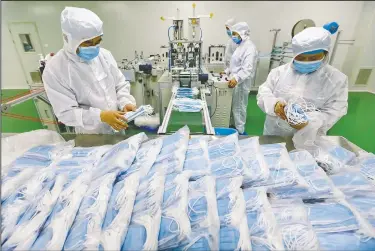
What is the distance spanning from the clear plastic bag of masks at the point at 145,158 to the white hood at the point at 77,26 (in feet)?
2.46

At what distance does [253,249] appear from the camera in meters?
0.62

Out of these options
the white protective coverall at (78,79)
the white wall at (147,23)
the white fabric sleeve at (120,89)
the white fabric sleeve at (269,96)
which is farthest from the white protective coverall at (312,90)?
the white wall at (147,23)

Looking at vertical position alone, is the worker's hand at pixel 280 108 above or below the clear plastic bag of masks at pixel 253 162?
above

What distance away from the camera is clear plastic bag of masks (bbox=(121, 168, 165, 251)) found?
599 mm

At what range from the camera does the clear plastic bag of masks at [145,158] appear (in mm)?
882

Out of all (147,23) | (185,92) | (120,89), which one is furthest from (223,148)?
(147,23)

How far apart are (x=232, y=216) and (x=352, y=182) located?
2.07 feet

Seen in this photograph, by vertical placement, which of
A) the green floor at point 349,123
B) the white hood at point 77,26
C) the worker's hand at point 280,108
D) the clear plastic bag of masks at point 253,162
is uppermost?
the white hood at point 77,26

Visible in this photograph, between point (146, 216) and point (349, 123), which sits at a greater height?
point (146, 216)

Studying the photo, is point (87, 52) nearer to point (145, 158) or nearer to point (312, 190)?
point (145, 158)

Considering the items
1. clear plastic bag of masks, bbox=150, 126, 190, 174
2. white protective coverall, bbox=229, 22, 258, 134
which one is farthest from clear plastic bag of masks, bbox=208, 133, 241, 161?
white protective coverall, bbox=229, 22, 258, 134

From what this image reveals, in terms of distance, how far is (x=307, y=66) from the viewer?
4.26 ft

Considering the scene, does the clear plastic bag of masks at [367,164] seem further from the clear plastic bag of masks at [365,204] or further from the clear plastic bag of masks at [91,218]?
the clear plastic bag of masks at [91,218]

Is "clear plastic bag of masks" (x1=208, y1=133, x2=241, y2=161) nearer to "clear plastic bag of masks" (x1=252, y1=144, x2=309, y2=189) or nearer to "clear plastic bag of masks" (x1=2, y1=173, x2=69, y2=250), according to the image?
"clear plastic bag of masks" (x1=252, y1=144, x2=309, y2=189)
